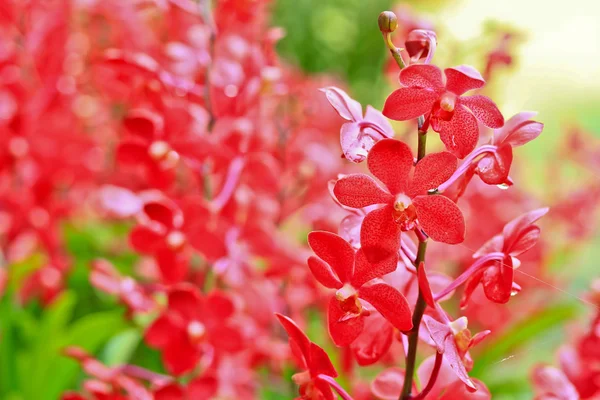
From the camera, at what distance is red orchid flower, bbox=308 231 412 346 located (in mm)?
379

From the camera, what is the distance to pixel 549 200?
1276 mm

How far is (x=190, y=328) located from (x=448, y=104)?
0.41 meters

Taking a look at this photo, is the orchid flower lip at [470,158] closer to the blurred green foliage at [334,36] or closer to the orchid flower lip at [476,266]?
the orchid flower lip at [476,266]

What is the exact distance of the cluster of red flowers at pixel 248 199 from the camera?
381 millimetres

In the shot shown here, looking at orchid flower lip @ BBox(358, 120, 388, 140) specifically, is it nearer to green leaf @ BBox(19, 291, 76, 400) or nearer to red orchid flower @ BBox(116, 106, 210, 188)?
red orchid flower @ BBox(116, 106, 210, 188)

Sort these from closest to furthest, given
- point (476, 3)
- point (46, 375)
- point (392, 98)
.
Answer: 1. point (392, 98)
2. point (476, 3)
3. point (46, 375)

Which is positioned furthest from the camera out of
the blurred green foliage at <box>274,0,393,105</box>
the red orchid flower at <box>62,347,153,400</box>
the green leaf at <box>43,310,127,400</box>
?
the blurred green foliage at <box>274,0,393,105</box>

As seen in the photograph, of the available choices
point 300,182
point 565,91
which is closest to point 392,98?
point 565,91

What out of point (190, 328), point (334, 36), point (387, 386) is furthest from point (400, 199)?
point (334, 36)

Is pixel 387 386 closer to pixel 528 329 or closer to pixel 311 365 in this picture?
pixel 311 365

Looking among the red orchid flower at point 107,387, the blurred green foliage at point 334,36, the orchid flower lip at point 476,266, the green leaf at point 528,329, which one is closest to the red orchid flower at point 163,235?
the red orchid flower at point 107,387

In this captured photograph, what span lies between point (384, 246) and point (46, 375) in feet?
2.42

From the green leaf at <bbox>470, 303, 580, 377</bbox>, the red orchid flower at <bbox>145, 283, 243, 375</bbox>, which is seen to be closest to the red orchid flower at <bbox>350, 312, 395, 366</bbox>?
the red orchid flower at <bbox>145, 283, 243, 375</bbox>

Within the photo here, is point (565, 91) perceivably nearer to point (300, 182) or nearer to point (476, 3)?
point (476, 3)
